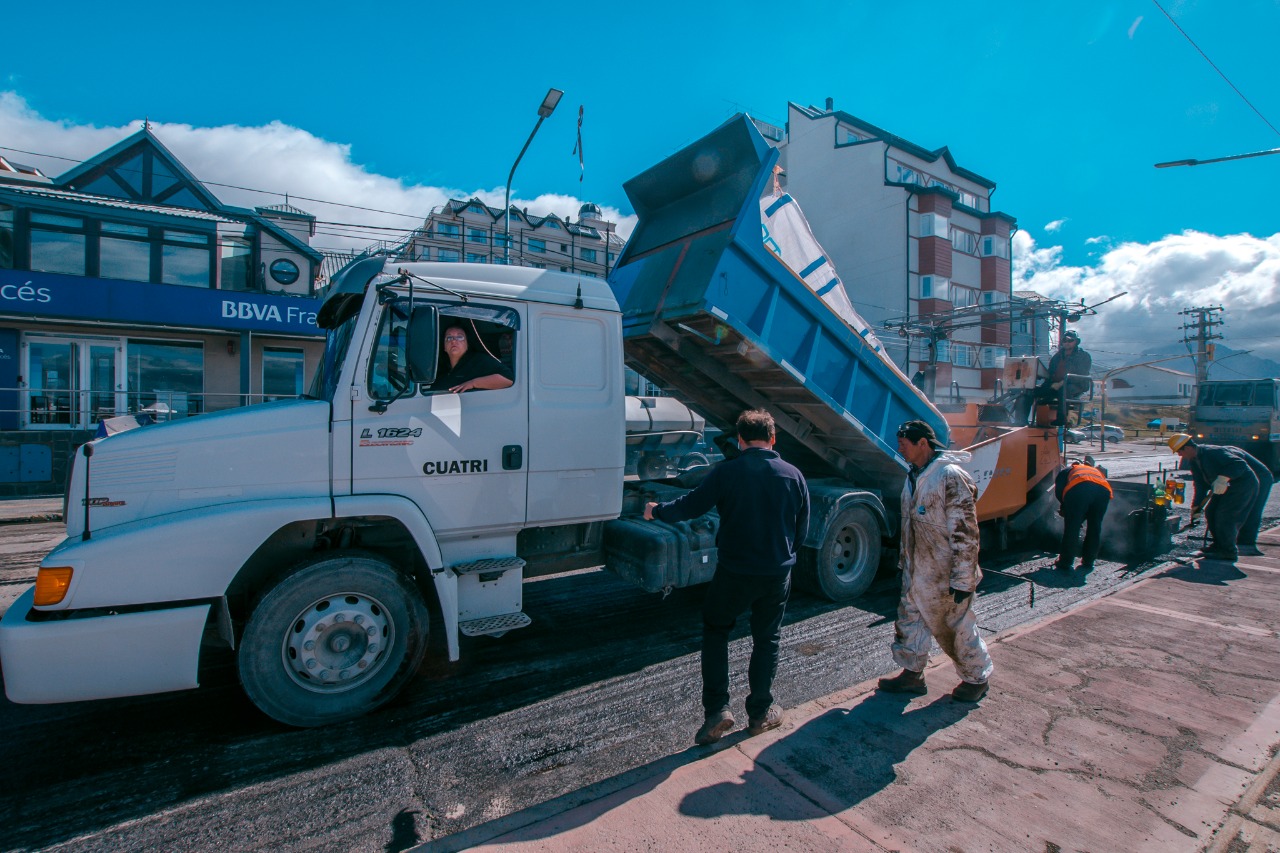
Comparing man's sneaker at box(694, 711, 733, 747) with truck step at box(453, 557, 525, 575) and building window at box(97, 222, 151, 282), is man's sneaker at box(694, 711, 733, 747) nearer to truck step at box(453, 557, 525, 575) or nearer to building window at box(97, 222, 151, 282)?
truck step at box(453, 557, 525, 575)

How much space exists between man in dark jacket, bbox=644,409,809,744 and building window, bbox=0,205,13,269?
2042cm

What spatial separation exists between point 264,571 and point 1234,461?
33.7 feet

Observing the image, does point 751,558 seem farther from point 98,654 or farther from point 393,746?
point 98,654

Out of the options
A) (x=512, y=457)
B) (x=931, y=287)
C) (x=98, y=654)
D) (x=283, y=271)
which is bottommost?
(x=98, y=654)

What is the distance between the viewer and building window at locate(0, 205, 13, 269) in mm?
15347

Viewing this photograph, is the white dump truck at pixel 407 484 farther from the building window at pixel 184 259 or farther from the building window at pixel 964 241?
the building window at pixel 964 241

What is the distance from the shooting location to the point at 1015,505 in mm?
7512

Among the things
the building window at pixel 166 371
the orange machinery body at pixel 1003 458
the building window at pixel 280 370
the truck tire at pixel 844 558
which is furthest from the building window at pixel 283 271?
the orange machinery body at pixel 1003 458

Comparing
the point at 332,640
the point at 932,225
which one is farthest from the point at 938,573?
the point at 932,225

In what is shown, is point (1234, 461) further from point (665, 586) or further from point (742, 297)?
point (665, 586)

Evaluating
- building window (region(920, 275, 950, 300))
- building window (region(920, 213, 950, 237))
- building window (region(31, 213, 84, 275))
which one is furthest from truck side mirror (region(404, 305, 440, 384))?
building window (region(920, 213, 950, 237))

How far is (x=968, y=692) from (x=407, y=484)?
3637 millimetres

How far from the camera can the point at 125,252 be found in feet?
53.7

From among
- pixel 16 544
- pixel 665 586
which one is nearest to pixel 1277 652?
pixel 665 586
